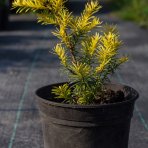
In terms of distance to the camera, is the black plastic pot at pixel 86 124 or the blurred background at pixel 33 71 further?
the blurred background at pixel 33 71

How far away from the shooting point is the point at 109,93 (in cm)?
399

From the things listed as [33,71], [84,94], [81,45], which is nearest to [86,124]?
[84,94]

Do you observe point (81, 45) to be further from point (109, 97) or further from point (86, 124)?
point (86, 124)

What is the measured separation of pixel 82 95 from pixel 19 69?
581cm

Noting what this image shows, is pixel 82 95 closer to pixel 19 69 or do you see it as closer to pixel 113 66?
pixel 113 66

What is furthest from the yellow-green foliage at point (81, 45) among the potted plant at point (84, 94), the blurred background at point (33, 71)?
the blurred background at point (33, 71)

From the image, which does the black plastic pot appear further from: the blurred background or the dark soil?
the blurred background

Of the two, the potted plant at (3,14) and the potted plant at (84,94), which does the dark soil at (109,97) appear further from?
the potted plant at (3,14)

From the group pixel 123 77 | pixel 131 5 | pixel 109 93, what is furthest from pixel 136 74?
pixel 131 5

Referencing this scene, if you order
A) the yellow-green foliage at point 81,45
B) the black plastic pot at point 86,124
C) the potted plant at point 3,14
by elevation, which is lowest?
the potted plant at point 3,14

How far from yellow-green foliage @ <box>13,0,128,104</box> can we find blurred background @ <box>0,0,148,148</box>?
1836mm

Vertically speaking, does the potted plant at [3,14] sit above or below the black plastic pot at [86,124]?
below

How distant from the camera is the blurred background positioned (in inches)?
235

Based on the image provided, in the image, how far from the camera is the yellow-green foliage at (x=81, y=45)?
3.72 metres
